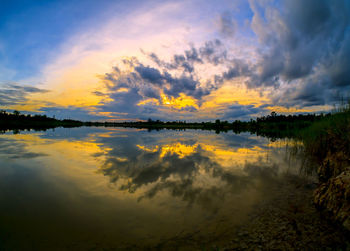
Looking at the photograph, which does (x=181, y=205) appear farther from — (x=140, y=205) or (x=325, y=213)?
(x=325, y=213)

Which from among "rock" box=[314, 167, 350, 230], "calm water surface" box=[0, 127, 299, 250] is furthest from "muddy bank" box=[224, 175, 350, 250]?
"calm water surface" box=[0, 127, 299, 250]

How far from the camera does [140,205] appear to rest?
510cm

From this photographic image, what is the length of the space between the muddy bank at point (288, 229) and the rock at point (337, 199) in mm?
203

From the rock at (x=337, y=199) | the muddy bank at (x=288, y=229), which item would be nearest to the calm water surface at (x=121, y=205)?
the muddy bank at (x=288, y=229)

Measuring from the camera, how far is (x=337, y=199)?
419 cm

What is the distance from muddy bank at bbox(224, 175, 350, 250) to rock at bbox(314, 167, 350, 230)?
20 cm

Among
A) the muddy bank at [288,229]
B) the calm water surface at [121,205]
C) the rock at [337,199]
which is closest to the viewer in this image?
the muddy bank at [288,229]

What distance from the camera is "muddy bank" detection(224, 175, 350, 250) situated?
132 inches

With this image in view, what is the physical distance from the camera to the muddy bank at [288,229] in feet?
11.0

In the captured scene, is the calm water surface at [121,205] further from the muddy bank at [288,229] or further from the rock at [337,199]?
the rock at [337,199]

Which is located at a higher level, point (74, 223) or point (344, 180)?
point (344, 180)

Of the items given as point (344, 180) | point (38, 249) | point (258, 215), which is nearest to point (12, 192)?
point (38, 249)

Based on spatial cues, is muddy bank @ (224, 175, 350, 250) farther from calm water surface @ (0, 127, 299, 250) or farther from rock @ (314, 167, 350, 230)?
calm water surface @ (0, 127, 299, 250)

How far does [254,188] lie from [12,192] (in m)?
8.96
